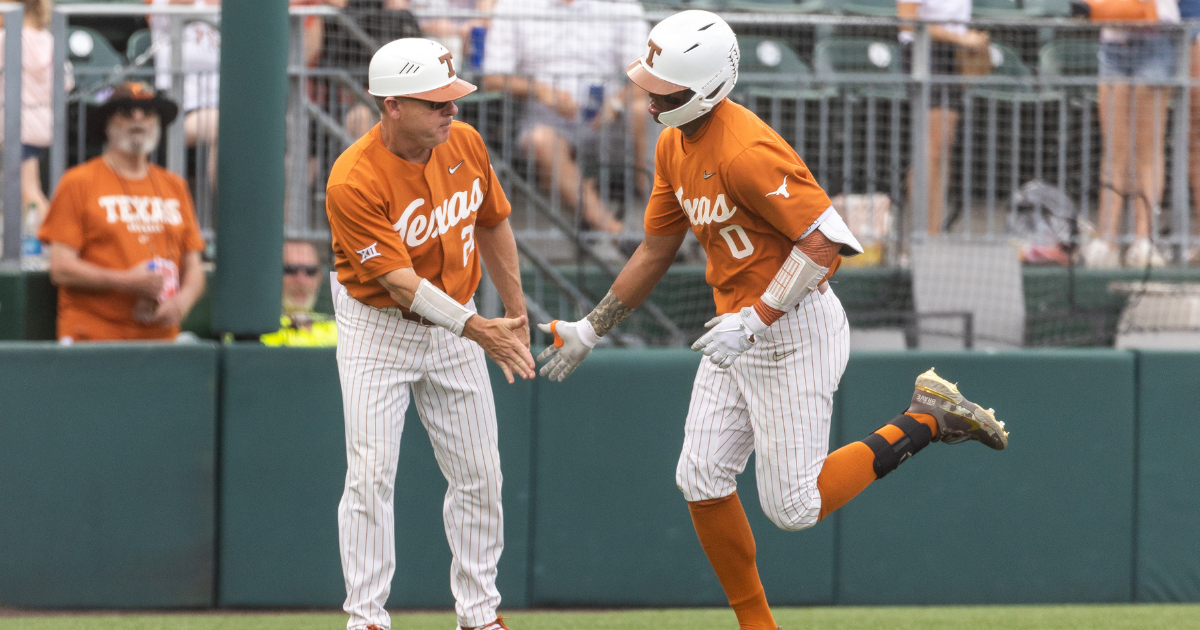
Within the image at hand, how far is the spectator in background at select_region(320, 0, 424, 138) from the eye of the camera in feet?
21.2

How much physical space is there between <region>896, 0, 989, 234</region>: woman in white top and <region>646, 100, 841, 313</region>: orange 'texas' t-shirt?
3333 millimetres

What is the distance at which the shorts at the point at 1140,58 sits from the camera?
7148 mm

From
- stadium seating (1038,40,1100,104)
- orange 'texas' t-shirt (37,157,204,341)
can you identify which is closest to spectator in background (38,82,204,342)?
orange 'texas' t-shirt (37,157,204,341)

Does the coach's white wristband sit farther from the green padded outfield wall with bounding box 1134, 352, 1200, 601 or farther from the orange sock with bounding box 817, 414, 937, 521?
the green padded outfield wall with bounding box 1134, 352, 1200, 601

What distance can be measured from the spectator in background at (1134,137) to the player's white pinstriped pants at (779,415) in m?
3.72

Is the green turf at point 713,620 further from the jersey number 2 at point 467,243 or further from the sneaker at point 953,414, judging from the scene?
the jersey number 2 at point 467,243

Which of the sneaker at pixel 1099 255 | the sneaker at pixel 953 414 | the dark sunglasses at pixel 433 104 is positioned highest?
the dark sunglasses at pixel 433 104

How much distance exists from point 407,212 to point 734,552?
59.7 inches

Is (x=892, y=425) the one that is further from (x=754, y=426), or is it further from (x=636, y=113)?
(x=636, y=113)

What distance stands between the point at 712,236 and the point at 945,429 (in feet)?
3.46

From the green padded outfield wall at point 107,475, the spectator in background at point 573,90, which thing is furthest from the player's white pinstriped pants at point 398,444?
the spectator in background at point 573,90

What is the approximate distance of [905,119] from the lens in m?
6.97

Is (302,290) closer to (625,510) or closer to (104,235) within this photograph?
(104,235)

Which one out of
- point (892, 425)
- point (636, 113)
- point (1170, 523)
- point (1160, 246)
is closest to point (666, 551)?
point (892, 425)
